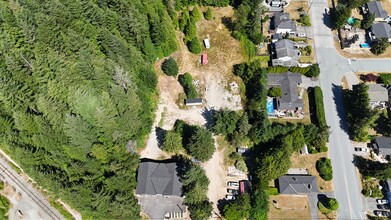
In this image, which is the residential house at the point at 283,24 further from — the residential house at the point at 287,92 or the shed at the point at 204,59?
the shed at the point at 204,59

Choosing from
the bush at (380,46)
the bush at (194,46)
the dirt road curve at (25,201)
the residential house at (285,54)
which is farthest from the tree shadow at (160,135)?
the bush at (380,46)

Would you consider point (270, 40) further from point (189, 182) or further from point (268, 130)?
point (189, 182)

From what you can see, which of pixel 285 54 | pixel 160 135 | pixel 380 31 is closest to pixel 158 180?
pixel 160 135

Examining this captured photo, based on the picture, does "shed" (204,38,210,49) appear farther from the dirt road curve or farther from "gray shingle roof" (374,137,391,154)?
the dirt road curve

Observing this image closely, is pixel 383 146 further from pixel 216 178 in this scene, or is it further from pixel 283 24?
pixel 283 24

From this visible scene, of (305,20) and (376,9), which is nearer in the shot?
(376,9)
